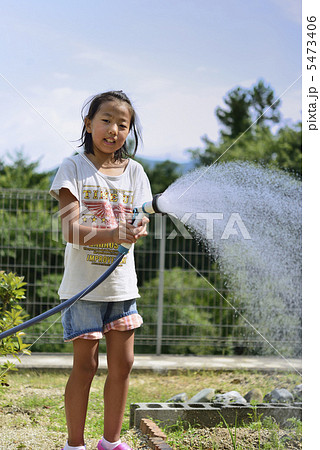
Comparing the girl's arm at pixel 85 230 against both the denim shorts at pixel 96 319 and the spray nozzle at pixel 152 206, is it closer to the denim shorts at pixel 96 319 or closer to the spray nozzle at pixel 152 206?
the spray nozzle at pixel 152 206

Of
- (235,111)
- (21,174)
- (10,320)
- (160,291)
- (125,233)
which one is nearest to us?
(125,233)

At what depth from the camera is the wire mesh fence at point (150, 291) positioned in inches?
174

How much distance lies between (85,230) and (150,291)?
2966 mm

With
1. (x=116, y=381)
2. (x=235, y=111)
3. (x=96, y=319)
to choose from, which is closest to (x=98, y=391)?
(x=116, y=381)

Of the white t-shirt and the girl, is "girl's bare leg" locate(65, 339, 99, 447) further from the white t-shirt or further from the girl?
the white t-shirt

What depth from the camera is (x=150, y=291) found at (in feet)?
15.4

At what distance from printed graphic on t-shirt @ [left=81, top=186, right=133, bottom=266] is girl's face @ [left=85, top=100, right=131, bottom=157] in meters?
0.17

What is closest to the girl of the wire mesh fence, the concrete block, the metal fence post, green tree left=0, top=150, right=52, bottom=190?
the concrete block

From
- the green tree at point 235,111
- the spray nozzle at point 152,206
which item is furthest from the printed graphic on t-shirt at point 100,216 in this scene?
the green tree at point 235,111

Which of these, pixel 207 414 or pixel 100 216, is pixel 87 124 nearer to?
pixel 100 216

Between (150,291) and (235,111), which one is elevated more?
(235,111)
